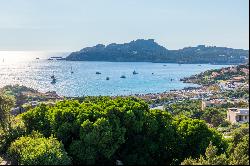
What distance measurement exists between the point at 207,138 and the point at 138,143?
3.70 metres

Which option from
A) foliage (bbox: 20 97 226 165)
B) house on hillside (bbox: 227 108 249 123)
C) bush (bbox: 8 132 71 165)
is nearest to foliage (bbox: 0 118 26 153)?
foliage (bbox: 20 97 226 165)

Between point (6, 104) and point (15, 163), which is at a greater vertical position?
point (6, 104)

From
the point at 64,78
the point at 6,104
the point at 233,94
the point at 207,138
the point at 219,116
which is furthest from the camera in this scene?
the point at 64,78

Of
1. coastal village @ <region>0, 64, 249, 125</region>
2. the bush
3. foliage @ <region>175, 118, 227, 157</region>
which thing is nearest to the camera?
the bush

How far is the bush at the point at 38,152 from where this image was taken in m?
19.7

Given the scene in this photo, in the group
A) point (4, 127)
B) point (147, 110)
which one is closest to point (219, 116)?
point (147, 110)

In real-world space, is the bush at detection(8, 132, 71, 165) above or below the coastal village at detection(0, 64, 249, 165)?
above

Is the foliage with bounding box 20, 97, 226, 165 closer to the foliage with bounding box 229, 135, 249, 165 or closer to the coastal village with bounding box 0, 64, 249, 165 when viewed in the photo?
the coastal village with bounding box 0, 64, 249, 165

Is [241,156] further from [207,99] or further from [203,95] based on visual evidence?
[203,95]

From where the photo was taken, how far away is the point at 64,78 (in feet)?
571

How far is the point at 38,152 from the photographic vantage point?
19797 millimetres

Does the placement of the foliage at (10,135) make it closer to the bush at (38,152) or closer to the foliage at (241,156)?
the bush at (38,152)

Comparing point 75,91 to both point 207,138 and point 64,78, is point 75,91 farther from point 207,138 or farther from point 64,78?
point 207,138

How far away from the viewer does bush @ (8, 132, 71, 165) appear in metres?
19.7
